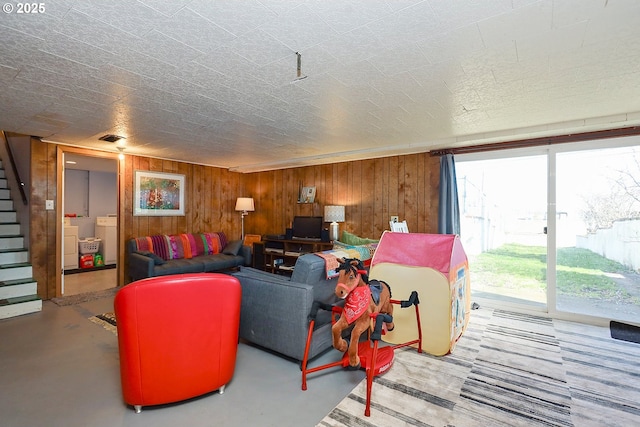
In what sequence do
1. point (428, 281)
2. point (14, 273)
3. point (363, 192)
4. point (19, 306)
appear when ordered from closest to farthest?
point (428, 281), point (19, 306), point (14, 273), point (363, 192)

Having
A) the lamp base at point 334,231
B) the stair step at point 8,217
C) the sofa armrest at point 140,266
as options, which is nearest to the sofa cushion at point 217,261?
the sofa armrest at point 140,266

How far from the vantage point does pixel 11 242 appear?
412 cm

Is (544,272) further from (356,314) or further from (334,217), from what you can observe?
(356,314)

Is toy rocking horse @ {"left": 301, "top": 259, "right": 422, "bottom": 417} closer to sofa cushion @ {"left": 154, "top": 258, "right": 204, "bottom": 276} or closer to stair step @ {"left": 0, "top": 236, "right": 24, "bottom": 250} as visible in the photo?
sofa cushion @ {"left": 154, "top": 258, "right": 204, "bottom": 276}

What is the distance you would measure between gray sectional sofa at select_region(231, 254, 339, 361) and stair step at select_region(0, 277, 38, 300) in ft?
10.5

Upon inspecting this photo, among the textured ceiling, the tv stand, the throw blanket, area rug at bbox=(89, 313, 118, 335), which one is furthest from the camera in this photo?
the tv stand

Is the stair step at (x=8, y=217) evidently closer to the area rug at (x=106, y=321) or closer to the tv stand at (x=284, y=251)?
the area rug at (x=106, y=321)

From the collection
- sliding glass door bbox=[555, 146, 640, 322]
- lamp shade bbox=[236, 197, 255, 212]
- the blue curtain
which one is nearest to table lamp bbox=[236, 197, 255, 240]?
lamp shade bbox=[236, 197, 255, 212]

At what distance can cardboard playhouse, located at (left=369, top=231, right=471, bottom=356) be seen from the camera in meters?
2.59

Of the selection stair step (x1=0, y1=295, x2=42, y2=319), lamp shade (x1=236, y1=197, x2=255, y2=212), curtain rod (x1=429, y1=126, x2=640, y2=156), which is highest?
curtain rod (x1=429, y1=126, x2=640, y2=156)

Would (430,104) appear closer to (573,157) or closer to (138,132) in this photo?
(573,157)

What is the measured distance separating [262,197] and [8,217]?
4.05 meters

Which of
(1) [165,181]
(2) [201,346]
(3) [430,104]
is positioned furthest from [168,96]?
(1) [165,181]

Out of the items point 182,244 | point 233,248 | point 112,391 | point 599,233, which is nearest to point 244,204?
point 233,248
